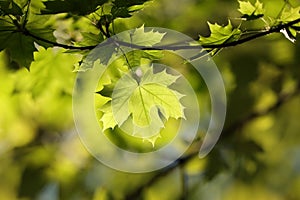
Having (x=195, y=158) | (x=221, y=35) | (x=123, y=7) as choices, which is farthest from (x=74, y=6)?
(x=195, y=158)

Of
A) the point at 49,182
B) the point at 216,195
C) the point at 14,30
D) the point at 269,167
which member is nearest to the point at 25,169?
the point at 49,182

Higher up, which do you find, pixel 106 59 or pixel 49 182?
pixel 106 59

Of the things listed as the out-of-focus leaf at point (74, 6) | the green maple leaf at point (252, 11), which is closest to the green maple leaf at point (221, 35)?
the green maple leaf at point (252, 11)

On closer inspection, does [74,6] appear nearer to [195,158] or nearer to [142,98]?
[142,98]

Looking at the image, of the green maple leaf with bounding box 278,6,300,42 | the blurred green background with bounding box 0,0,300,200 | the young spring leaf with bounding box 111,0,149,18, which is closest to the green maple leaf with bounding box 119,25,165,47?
the young spring leaf with bounding box 111,0,149,18

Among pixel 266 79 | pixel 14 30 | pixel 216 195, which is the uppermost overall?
pixel 14 30

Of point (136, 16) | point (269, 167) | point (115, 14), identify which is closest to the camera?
point (115, 14)

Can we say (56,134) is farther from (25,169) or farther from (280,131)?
(280,131)
